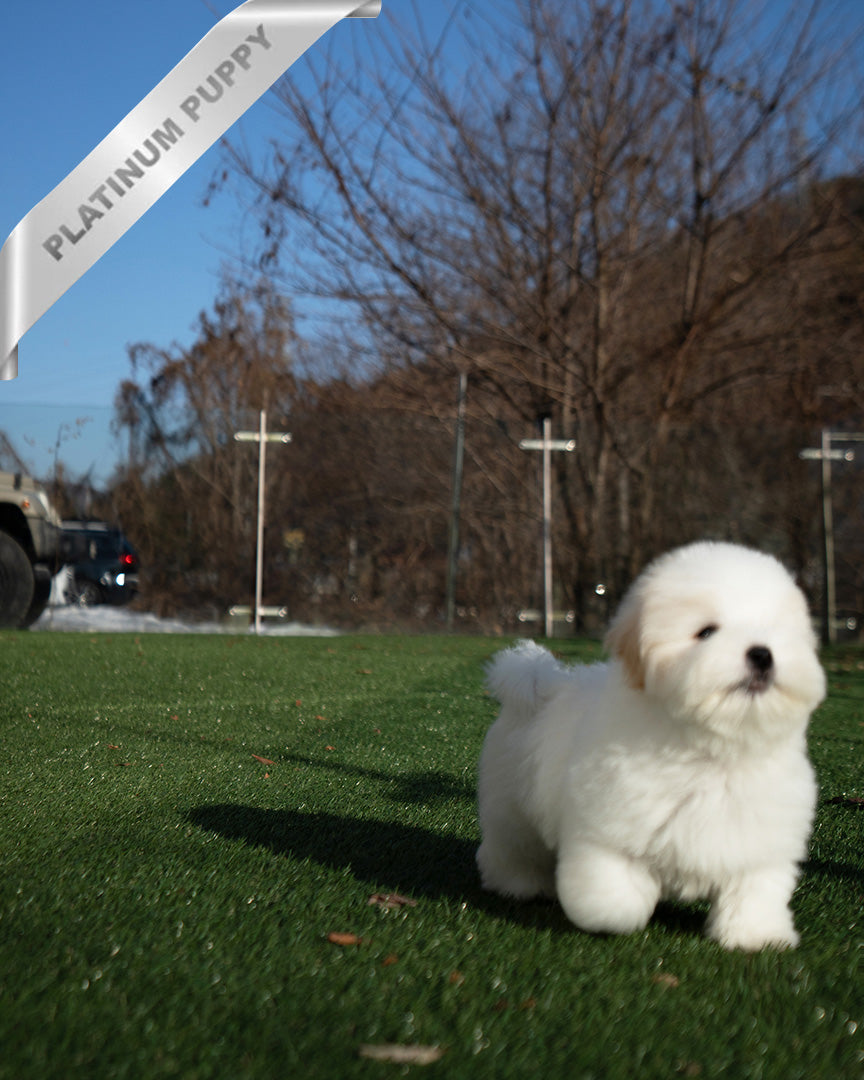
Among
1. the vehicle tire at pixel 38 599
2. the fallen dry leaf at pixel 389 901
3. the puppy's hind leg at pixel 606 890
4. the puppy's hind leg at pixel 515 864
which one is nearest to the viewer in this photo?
the puppy's hind leg at pixel 606 890

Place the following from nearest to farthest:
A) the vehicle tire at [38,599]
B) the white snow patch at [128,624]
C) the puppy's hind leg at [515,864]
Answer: the puppy's hind leg at [515,864] < the vehicle tire at [38,599] < the white snow patch at [128,624]

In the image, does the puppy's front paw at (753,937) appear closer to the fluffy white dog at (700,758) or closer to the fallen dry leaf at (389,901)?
the fluffy white dog at (700,758)

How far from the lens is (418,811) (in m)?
3.67

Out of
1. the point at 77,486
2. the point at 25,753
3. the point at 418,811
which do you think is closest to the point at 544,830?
the point at 418,811

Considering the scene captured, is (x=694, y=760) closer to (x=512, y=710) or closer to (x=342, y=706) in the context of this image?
(x=512, y=710)

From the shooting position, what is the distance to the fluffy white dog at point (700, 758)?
2.15m

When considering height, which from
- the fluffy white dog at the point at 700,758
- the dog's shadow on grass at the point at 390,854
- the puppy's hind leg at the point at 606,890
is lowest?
the dog's shadow on grass at the point at 390,854

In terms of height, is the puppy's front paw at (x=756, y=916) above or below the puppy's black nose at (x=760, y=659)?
below

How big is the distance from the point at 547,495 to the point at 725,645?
11326 millimetres

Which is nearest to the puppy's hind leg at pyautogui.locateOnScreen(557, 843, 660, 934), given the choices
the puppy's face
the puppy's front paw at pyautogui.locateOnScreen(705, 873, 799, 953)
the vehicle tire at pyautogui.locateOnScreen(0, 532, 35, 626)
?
the puppy's front paw at pyautogui.locateOnScreen(705, 873, 799, 953)

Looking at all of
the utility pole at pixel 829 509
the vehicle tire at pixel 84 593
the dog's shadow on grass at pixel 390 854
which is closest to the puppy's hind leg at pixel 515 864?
the dog's shadow on grass at pixel 390 854

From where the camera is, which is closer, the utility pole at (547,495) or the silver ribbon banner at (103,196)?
the silver ribbon banner at (103,196)

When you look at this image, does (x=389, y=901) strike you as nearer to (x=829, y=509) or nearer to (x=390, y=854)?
(x=390, y=854)

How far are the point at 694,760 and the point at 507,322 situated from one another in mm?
12917
